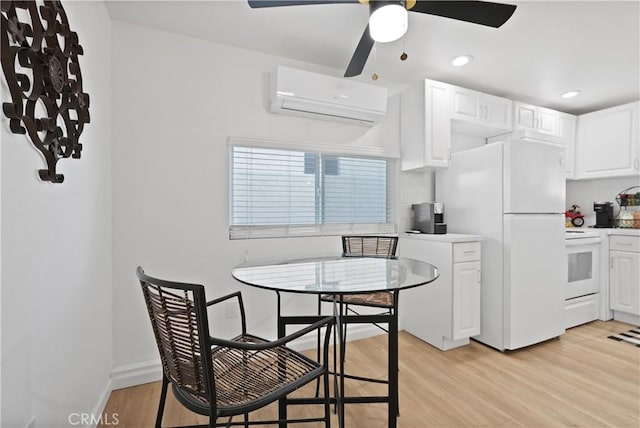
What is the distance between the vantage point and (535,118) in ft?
11.2

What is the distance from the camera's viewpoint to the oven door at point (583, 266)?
120 inches

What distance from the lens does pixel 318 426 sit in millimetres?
1669

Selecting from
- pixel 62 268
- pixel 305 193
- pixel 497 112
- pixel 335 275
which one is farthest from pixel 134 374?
pixel 497 112

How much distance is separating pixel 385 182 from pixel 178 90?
6.51ft

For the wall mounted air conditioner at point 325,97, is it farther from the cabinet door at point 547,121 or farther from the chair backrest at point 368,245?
the cabinet door at point 547,121

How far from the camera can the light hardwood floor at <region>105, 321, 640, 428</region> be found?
1.71 metres

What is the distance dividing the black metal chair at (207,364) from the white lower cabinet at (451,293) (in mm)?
1626

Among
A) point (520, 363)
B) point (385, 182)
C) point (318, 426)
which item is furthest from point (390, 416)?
point (385, 182)

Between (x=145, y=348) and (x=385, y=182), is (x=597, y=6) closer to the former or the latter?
(x=385, y=182)

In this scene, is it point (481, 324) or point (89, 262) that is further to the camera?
point (481, 324)

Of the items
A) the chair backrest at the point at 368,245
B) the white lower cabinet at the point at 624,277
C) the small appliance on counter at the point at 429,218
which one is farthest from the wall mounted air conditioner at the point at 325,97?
the white lower cabinet at the point at 624,277

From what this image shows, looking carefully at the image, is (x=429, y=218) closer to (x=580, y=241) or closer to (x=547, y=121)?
(x=580, y=241)

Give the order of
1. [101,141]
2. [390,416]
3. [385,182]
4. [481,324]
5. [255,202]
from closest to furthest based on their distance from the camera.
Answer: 1. [390,416]
2. [101,141]
3. [255,202]
4. [481,324]
5. [385,182]

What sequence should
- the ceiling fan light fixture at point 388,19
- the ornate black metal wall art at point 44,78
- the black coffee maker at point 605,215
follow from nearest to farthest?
the ornate black metal wall art at point 44,78 → the ceiling fan light fixture at point 388,19 → the black coffee maker at point 605,215
